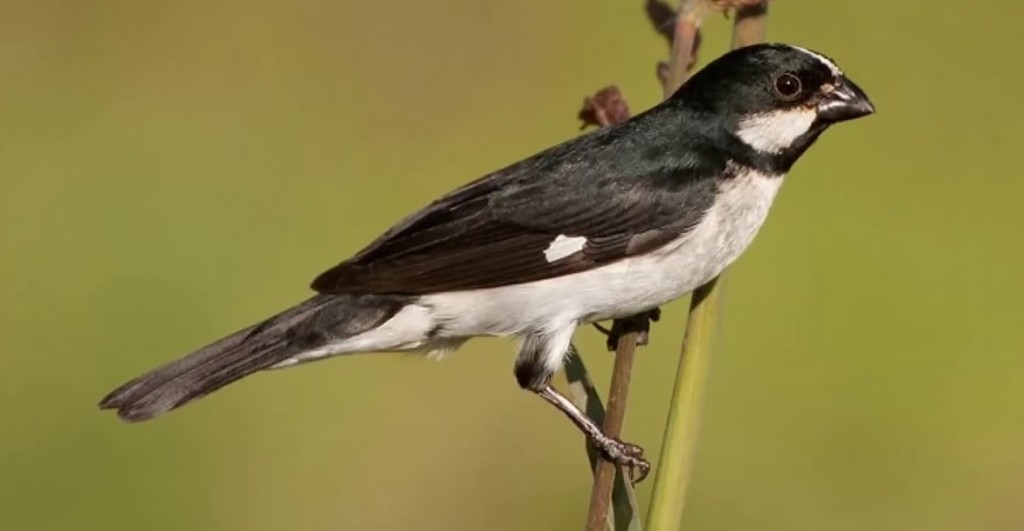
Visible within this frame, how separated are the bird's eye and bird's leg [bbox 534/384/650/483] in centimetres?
65

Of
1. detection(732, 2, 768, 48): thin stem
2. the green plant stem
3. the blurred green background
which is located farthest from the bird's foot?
the blurred green background

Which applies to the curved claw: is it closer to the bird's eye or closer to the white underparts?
the white underparts

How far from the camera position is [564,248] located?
297 centimetres

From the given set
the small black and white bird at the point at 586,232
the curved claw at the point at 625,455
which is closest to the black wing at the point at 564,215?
the small black and white bird at the point at 586,232

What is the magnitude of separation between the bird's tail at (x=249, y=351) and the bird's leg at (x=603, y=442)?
35 cm

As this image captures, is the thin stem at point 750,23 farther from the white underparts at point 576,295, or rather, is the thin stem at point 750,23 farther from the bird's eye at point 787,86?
the white underparts at point 576,295

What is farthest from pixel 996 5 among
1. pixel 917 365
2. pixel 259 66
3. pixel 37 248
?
pixel 37 248

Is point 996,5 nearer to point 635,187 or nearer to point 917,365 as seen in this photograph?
point 917,365

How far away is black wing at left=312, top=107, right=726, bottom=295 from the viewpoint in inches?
116

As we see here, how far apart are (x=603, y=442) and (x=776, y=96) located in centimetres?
80

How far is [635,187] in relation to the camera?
300 centimetres

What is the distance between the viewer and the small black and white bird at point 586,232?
2898 millimetres

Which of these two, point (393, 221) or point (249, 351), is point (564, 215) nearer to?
point (249, 351)

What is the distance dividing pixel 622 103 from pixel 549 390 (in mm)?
604
